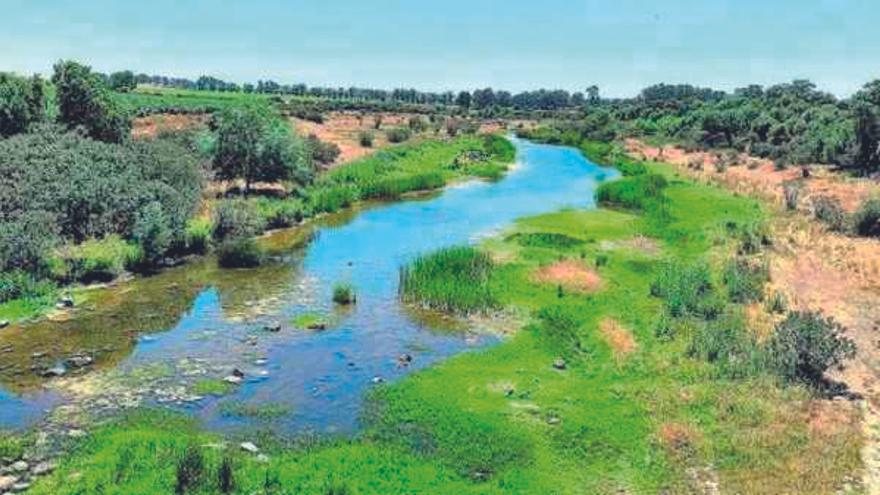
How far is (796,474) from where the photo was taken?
74.0 feet

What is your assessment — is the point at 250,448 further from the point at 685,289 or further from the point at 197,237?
the point at 197,237

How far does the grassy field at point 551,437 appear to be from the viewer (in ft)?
A: 72.1

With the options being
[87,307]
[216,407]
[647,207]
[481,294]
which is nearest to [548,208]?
[647,207]

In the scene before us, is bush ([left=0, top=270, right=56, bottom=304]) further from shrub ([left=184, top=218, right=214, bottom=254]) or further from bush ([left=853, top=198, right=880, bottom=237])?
bush ([left=853, top=198, right=880, bottom=237])

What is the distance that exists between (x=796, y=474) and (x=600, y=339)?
1219cm

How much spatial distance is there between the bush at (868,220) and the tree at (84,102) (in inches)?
2112

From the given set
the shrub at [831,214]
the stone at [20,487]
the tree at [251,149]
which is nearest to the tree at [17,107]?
the tree at [251,149]

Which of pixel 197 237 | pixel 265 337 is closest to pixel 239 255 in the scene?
pixel 197 237

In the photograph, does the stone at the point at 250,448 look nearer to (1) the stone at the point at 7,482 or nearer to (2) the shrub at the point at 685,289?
(1) the stone at the point at 7,482

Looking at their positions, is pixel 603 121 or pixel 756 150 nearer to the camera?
pixel 756 150

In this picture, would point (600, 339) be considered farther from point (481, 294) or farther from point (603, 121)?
point (603, 121)

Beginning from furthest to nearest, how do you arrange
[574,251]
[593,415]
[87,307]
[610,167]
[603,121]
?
[603,121] → [610,167] → [574,251] → [87,307] → [593,415]

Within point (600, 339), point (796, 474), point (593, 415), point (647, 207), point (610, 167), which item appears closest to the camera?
point (796, 474)

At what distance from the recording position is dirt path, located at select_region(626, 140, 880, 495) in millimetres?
28420
